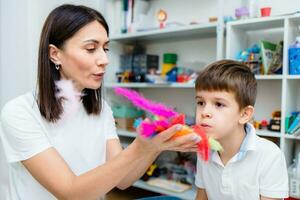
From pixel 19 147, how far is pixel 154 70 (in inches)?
55.6

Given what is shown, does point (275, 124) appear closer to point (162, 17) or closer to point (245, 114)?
point (245, 114)

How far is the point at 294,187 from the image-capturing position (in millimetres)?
1446

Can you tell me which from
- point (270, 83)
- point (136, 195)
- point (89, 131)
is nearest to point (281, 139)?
point (270, 83)

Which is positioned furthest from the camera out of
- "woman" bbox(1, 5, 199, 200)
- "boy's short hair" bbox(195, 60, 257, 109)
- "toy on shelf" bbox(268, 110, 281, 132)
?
"toy on shelf" bbox(268, 110, 281, 132)

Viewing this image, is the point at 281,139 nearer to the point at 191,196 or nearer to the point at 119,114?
the point at 191,196

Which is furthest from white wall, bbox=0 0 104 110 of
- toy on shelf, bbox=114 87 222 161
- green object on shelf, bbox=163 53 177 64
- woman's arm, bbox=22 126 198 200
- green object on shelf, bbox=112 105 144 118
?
toy on shelf, bbox=114 87 222 161

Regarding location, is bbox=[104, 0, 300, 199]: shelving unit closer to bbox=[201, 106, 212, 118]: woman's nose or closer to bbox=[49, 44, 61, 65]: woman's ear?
bbox=[201, 106, 212, 118]: woman's nose

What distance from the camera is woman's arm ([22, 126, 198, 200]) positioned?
25.6 inches

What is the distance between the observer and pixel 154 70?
7.07 feet

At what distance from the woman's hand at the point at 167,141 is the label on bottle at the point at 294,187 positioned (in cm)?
103

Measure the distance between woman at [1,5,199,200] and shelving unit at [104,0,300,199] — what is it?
0.88 m

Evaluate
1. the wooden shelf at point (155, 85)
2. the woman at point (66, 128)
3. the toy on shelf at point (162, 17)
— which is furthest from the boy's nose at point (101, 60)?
the toy on shelf at point (162, 17)

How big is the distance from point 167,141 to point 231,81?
0.43 meters

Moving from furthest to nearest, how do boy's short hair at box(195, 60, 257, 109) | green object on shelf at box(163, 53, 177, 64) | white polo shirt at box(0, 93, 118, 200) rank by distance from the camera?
green object on shelf at box(163, 53, 177, 64)
boy's short hair at box(195, 60, 257, 109)
white polo shirt at box(0, 93, 118, 200)
